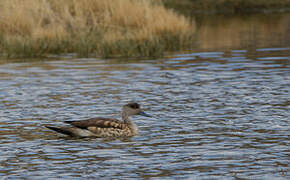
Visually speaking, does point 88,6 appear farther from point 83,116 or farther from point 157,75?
point 83,116

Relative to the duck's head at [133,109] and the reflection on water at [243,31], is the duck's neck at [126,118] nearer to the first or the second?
the duck's head at [133,109]

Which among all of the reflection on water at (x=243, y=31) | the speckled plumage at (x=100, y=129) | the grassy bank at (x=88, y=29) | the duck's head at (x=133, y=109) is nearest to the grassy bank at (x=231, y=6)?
the reflection on water at (x=243, y=31)

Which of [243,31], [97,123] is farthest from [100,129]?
[243,31]

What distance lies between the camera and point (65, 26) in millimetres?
31484

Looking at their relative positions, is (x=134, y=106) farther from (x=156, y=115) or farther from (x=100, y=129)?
(x=156, y=115)

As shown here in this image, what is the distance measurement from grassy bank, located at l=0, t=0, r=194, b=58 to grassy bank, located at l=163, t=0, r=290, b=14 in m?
28.4

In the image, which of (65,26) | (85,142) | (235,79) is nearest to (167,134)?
(85,142)

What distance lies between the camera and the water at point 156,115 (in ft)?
32.5

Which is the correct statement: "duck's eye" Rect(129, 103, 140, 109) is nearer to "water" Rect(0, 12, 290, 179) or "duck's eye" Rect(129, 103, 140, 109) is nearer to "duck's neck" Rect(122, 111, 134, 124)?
"duck's neck" Rect(122, 111, 134, 124)

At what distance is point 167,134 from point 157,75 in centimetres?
927

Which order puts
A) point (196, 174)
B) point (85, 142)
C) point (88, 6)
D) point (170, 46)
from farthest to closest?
point (88, 6) → point (170, 46) → point (85, 142) → point (196, 174)

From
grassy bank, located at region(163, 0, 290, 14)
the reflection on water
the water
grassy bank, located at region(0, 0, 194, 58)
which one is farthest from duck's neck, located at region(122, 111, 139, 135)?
grassy bank, located at region(163, 0, 290, 14)

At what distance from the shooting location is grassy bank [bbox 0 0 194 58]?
2769 cm

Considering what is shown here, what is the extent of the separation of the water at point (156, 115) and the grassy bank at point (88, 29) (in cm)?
197
